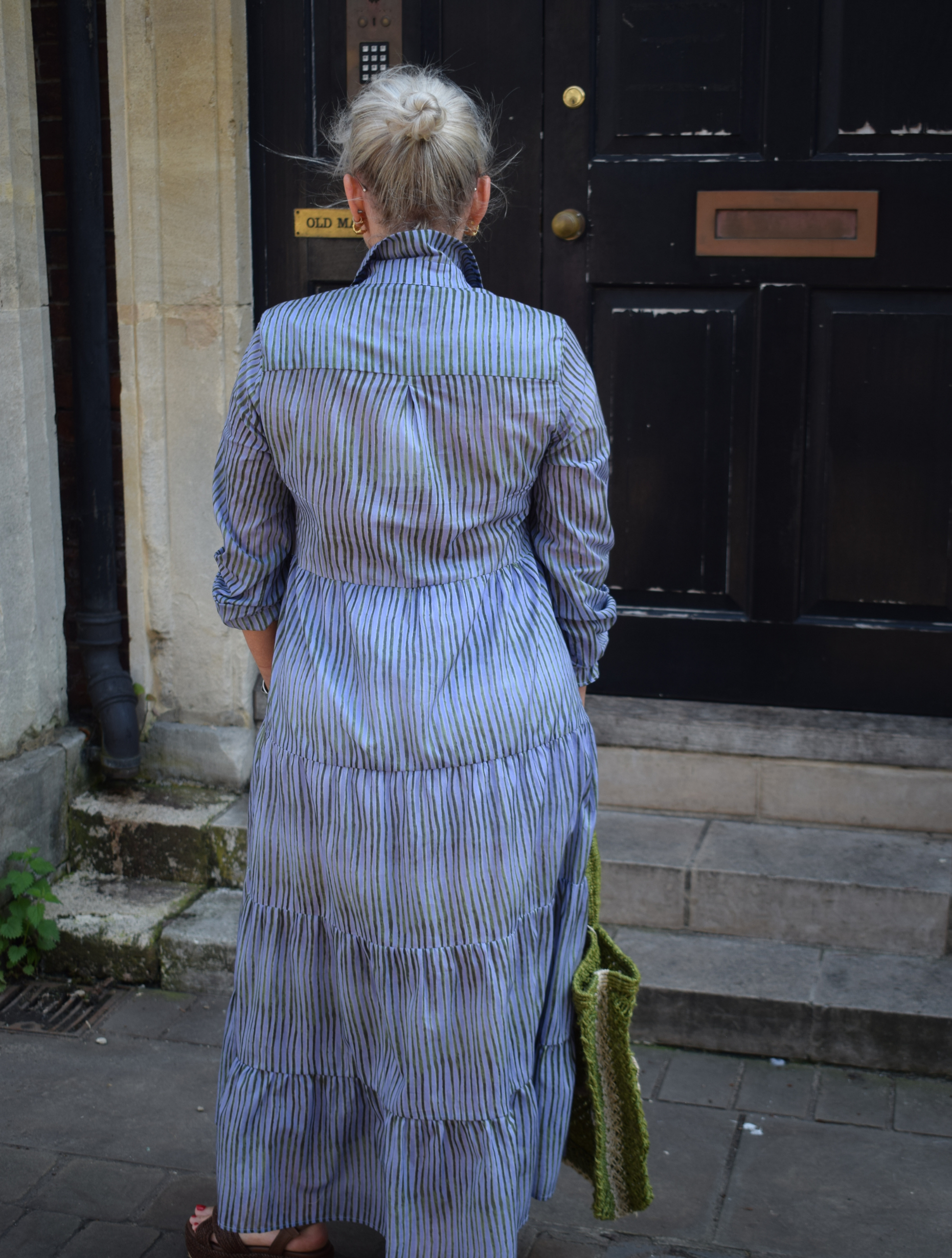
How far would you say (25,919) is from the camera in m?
3.70

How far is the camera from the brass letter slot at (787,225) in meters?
3.63

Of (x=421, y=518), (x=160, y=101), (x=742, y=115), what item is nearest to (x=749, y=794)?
(x=742, y=115)

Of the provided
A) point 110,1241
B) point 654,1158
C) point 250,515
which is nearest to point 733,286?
point 250,515

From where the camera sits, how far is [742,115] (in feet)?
12.1

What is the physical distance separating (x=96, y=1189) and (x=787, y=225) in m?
2.83

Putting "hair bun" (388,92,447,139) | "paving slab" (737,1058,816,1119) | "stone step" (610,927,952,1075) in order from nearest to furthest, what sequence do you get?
"hair bun" (388,92,447,139), "paving slab" (737,1058,816,1119), "stone step" (610,927,952,1075)

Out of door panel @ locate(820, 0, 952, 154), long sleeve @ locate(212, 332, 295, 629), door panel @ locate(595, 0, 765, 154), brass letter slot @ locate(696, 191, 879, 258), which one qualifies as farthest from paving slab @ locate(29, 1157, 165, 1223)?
door panel @ locate(820, 0, 952, 154)

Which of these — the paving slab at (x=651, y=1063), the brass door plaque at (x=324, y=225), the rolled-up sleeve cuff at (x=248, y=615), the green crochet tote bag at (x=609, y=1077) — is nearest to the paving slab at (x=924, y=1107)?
the paving slab at (x=651, y=1063)

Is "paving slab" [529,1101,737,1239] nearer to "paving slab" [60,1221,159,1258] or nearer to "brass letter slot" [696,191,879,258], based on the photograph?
"paving slab" [60,1221,159,1258]

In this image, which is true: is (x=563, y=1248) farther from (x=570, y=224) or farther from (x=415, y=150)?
(x=570, y=224)

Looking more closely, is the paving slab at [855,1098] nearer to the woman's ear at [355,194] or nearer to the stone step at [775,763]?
the stone step at [775,763]

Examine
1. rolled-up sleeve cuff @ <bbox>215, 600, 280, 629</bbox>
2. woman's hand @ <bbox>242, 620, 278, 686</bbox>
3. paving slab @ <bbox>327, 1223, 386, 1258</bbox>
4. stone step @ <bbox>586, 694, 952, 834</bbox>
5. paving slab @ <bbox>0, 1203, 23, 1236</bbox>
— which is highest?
rolled-up sleeve cuff @ <bbox>215, 600, 280, 629</bbox>

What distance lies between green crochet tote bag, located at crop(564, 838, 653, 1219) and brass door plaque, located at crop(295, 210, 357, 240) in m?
2.25

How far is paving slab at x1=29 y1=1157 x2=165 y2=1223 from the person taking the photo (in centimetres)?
279
